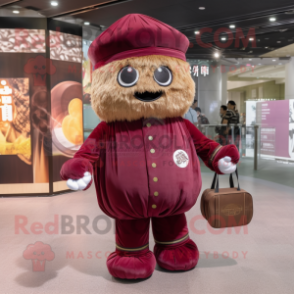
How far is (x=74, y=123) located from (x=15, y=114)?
0.73m

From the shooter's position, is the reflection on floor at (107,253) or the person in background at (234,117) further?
the person in background at (234,117)

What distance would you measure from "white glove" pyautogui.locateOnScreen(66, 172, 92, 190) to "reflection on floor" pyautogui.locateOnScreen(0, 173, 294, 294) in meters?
0.61

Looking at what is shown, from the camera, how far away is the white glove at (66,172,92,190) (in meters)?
1.57

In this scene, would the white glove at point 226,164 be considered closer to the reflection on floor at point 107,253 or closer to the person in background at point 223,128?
the reflection on floor at point 107,253

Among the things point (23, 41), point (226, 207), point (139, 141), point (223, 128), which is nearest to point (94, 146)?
point (139, 141)

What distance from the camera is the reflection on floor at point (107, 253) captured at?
5.83 ft

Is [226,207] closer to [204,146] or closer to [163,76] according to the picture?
[204,146]

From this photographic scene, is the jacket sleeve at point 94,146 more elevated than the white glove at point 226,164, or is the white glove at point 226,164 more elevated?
the jacket sleeve at point 94,146

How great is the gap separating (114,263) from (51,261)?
549mm

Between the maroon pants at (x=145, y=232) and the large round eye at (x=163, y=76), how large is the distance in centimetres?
79

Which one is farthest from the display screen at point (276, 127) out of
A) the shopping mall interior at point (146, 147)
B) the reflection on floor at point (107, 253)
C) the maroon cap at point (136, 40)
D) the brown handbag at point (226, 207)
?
the maroon cap at point (136, 40)

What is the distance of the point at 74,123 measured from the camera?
13.8 feet

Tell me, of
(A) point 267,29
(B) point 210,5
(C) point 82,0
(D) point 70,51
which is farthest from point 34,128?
(A) point 267,29

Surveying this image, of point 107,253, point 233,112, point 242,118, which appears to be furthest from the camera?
point 233,112
